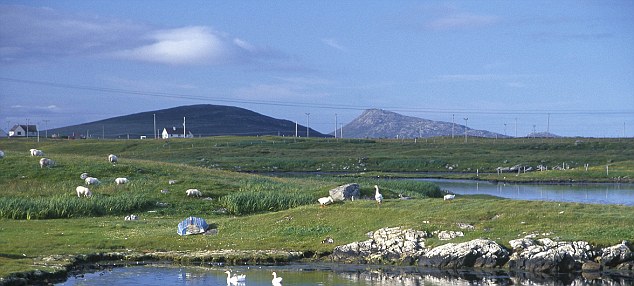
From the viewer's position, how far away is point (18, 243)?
4397 centimetres

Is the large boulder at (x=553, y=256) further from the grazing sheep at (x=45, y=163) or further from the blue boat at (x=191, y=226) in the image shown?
A: the grazing sheep at (x=45, y=163)

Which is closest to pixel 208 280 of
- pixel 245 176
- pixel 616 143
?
pixel 245 176

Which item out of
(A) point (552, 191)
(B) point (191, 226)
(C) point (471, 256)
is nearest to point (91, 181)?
(B) point (191, 226)

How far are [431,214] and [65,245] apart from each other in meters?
20.0

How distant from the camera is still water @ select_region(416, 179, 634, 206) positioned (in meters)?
83.3

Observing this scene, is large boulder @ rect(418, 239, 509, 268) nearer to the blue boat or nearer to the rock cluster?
the rock cluster

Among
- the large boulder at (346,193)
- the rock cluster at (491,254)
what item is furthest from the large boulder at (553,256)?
the large boulder at (346,193)

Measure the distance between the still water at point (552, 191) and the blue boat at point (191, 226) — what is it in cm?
4093

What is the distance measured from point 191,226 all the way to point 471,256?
16665 millimetres

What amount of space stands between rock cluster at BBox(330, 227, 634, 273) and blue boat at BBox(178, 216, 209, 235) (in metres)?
9.17

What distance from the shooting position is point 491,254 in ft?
131

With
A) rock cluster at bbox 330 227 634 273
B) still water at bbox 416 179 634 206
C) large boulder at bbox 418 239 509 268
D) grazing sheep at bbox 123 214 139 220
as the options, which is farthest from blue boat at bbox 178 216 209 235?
still water at bbox 416 179 634 206

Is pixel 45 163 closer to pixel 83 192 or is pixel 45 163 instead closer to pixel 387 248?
pixel 83 192

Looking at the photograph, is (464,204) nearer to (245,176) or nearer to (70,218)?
(70,218)
